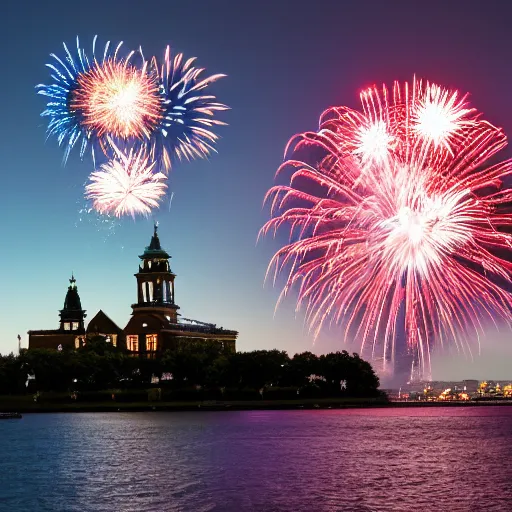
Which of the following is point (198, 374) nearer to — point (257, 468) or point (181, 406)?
point (181, 406)

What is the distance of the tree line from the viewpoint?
183 meters

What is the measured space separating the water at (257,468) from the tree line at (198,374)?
50.7m

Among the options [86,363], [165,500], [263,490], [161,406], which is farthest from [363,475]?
[86,363]

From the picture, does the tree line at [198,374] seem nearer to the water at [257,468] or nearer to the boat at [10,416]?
the boat at [10,416]

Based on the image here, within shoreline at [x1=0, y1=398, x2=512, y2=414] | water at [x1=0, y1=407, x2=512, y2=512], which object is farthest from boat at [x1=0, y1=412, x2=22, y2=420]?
water at [x1=0, y1=407, x2=512, y2=512]

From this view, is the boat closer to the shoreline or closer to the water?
the shoreline

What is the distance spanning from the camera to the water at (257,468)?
60.1m

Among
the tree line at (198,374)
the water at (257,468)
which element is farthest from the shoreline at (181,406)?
the water at (257,468)

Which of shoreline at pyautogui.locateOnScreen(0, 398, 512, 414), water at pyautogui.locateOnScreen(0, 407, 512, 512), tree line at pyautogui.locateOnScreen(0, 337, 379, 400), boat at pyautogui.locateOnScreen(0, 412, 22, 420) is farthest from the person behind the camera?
tree line at pyautogui.locateOnScreen(0, 337, 379, 400)

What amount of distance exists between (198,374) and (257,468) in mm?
114809

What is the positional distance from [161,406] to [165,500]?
11945 centimetres

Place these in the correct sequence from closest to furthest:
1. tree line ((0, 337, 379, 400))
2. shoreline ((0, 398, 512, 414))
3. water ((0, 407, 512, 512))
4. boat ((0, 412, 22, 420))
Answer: water ((0, 407, 512, 512)) → boat ((0, 412, 22, 420)) → shoreline ((0, 398, 512, 414)) → tree line ((0, 337, 379, 400))

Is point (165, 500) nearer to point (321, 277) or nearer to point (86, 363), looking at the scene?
point (321, 277)

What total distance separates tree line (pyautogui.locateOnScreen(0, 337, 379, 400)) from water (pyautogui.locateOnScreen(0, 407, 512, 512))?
50720mm
